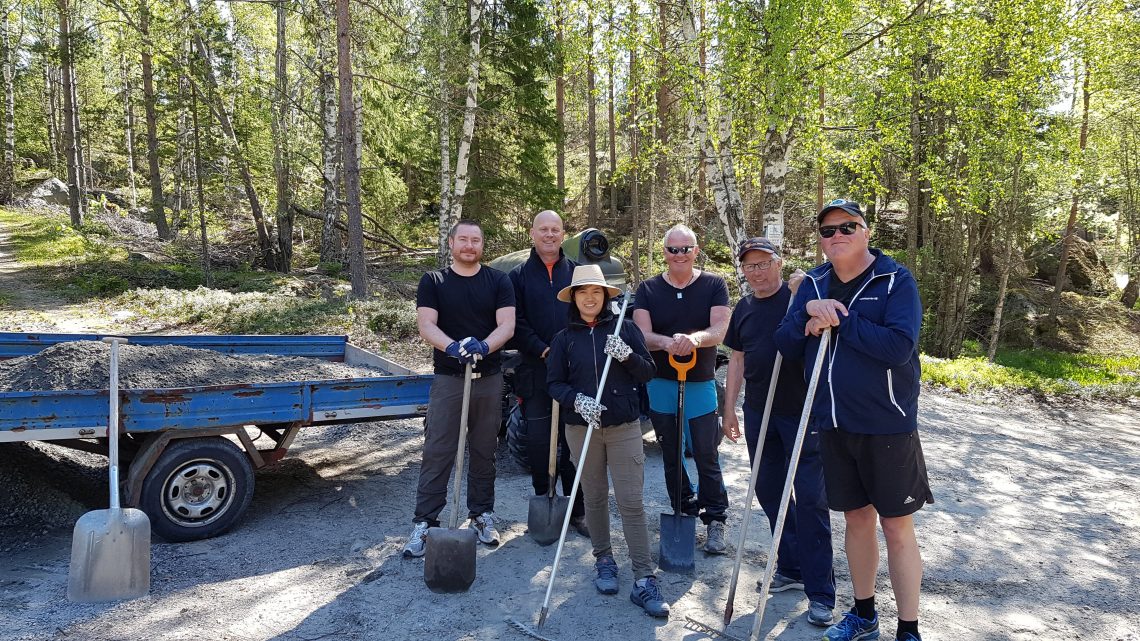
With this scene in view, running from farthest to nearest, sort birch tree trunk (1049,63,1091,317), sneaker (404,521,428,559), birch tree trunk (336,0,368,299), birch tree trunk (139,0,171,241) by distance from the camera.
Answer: birch tree trunk (1049,63,1091,317)
birch tree trunk (139,0,171,241)
birch tree trunk (336,0,368,299)
sneaker (404,521,428,559)

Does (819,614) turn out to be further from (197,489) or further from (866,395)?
(197,489)

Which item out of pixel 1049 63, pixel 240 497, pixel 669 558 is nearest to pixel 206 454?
pixel 240 497

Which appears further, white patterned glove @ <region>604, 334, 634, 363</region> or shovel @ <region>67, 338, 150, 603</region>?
white patterned glove @ <region>604, 334, 634, 363</region>

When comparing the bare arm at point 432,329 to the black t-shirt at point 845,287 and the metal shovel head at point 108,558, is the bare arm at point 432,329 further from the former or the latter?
the black t-shirt at point 845,287

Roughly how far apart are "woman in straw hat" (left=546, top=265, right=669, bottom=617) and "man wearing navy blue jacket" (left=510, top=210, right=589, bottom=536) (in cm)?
81

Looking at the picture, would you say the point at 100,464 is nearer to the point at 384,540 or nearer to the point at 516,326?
the point at 384,540

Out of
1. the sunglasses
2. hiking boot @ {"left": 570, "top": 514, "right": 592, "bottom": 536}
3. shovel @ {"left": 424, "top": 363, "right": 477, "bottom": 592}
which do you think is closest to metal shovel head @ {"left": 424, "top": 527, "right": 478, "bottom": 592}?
shovel @ {"left": 424, "top": 363, "right": 477, "bottom": 592}

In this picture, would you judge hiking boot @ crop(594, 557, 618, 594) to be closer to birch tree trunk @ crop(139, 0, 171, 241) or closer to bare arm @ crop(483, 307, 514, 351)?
bare arm @ crop(483, 307, 514, 351)

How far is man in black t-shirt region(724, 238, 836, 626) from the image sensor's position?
12.5 feet

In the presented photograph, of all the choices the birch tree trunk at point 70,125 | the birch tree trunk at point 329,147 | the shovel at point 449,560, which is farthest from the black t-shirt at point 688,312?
the birch tree trunk at point 70,125

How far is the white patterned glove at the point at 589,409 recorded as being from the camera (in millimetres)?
3795

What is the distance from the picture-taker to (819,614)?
3.71 m

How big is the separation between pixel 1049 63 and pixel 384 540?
12.7 m

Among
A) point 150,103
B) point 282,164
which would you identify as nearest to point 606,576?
point 282,164
